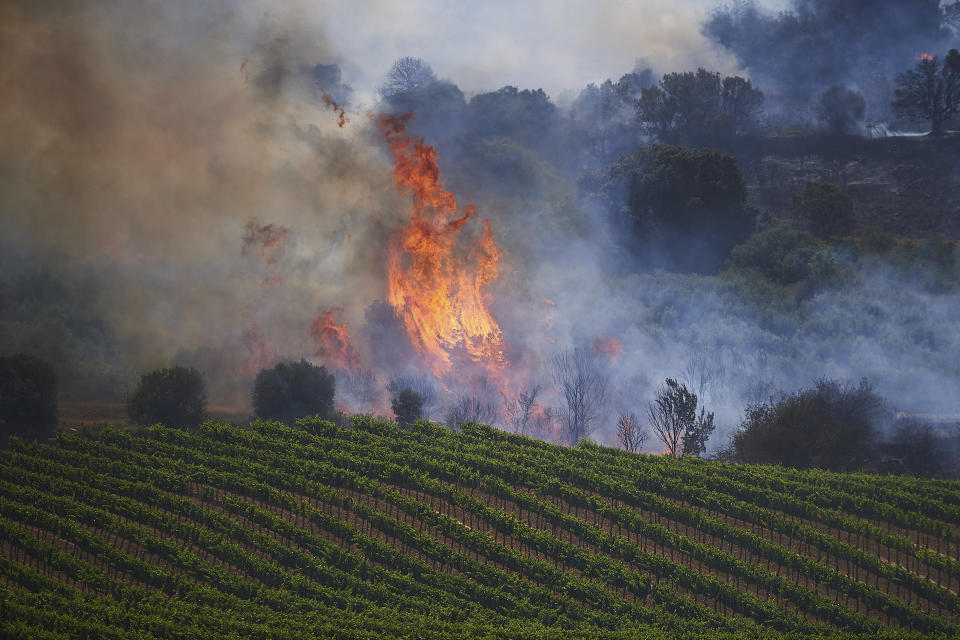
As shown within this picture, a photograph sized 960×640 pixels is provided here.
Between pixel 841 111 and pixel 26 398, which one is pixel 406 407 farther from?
pixel 841 111

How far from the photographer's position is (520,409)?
173 feet

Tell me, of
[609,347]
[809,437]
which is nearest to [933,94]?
[609,347]

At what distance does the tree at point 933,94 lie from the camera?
329 feet

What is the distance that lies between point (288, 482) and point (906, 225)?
7742cm

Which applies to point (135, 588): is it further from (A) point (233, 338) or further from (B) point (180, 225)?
(B) point (180, 225)

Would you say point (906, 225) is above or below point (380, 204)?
above

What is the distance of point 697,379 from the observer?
5619 cm

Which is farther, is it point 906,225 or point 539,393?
point 906,225

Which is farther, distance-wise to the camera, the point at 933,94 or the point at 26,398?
the point at 933,94

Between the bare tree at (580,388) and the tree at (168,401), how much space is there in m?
20.7

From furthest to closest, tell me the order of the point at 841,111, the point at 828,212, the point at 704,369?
1. the point at 841,111
2. the point at 828,212
3. the point at 704,369

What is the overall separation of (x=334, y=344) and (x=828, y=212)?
55.2 meters

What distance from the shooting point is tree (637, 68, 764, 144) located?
113 meters

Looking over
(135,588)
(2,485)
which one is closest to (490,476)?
(135,588)
